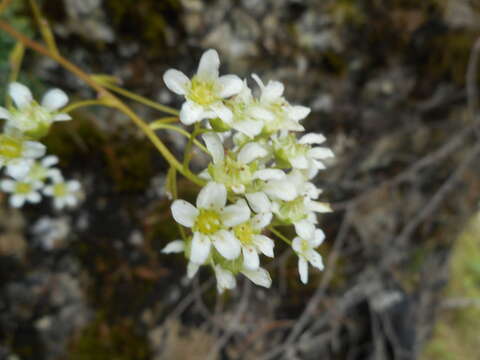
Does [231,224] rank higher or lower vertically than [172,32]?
lower

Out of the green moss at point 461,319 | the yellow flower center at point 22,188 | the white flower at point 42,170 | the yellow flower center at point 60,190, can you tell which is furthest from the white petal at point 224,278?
the green moss at point 461,319

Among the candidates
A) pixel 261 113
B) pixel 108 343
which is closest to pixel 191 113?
pixel 261 113

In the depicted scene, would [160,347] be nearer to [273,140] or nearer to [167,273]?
[167,273]

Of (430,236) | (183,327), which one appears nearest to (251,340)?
(183,327)

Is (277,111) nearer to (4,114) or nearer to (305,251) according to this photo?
(305,251)

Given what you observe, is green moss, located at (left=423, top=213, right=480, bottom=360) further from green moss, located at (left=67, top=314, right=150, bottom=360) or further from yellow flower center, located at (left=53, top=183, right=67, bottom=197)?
yellow flower center, located at (left=53, top=183, right=67, bottom=197)

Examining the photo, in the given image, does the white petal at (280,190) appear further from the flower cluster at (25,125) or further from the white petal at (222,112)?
the flower cluster at (25,125)
